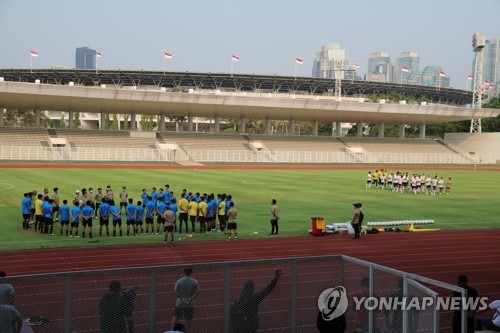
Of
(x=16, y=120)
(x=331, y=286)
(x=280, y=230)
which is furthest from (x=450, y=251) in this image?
(x=16, y=120)

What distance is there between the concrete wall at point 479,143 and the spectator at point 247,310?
72170 mm

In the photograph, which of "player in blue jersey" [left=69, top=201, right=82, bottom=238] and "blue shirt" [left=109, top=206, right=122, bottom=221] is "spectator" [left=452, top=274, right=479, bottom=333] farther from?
"player in blue jersey" [left=69, top=201, right=82, bottom=238]

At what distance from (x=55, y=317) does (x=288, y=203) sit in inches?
844

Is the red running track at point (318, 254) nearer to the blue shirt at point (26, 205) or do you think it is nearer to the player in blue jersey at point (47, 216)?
the player in blue jersey at point (47, 216)

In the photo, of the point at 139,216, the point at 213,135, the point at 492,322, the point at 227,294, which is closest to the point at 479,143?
the point at 213,135

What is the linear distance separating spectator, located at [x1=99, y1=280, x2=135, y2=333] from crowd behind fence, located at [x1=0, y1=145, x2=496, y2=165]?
1939 inches

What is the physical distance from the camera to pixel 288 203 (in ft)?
92.0

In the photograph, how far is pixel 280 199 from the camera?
29.7 metres

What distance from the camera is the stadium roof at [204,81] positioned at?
295 ft

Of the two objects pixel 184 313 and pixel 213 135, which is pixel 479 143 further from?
pixel 184 313

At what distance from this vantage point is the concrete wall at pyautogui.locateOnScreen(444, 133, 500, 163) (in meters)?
72.8

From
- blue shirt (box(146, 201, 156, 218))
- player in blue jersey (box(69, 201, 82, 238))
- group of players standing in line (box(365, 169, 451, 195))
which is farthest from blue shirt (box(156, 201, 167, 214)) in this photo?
group of players standing in line (box(365, 169, 451, 195))

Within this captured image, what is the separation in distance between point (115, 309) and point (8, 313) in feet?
4.23

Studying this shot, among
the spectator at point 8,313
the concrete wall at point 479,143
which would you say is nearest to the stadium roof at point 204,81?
the concrete wall at point 479,143
